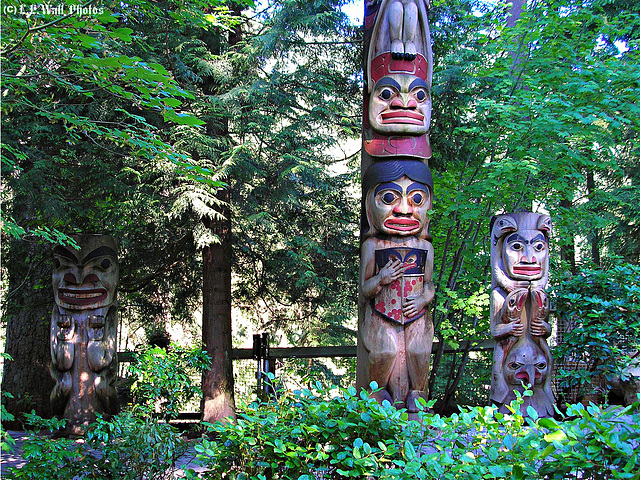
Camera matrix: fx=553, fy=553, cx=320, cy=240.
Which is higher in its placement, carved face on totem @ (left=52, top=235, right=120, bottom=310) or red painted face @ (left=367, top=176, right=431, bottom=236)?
red painted face @ (left=367, top=176, right=431, bottom=236)

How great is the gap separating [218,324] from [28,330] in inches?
122

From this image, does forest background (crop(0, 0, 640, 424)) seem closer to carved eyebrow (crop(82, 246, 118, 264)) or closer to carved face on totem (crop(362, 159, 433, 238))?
carved eyebrow (crop(82, 246, 118, 264))

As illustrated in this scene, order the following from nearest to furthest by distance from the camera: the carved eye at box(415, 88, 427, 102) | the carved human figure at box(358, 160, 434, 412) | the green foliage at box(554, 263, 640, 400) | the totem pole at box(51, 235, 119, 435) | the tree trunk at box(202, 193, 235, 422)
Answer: the carved human figure at box(358, 160, 434, 412) → the carved eye at box(415, 88, 427, 102) → the green foliage at box(554, 263, 640, 400) → the totem pole at box(51, 235, 119, 435) → the tree trunk at box(202, 193, 235, 422)

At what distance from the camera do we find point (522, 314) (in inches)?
258

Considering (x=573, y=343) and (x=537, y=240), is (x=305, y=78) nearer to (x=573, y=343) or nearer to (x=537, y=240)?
(x=537, y=240)

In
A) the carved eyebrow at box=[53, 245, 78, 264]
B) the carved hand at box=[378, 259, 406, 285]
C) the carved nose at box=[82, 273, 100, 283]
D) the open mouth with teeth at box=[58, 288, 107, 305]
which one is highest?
the carved eyebrow at box=[53, 245, 78, 264]

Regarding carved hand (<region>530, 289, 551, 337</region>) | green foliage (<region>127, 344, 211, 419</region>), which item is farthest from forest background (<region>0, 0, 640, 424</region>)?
green foliage (<region>127, 344, 211, 419</region>)

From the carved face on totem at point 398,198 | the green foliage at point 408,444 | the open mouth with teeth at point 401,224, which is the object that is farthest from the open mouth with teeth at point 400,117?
the green foliage at point 408,444

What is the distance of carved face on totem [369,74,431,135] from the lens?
5.95 meters

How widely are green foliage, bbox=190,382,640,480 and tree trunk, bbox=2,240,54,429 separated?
6.55 metres

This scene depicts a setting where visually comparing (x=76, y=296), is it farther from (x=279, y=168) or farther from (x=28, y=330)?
(x=279, y=168)

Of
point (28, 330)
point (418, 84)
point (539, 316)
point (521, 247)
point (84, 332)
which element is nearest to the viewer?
point (418, 84)

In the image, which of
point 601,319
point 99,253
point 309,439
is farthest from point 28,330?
point 601,319

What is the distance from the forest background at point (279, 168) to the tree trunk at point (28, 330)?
0.03 meters
